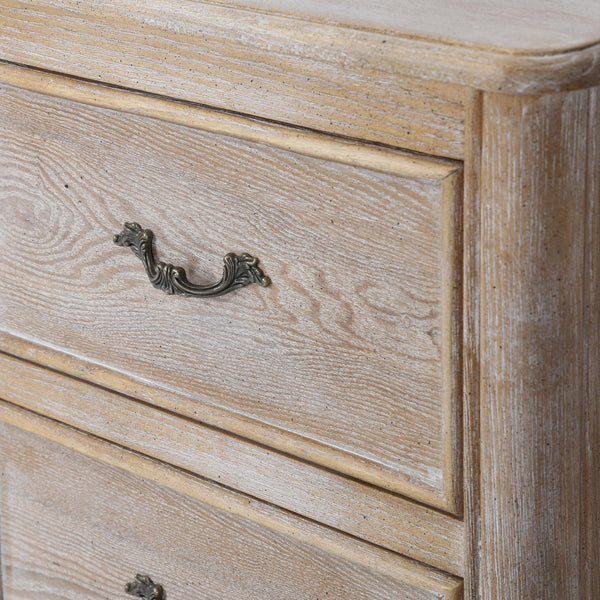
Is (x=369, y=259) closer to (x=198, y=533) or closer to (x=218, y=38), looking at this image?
(x=218, y=38)

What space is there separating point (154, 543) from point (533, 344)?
352mm

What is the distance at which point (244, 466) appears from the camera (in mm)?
630

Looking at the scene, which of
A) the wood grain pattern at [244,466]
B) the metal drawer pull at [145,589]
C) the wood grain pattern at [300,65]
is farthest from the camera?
the metal drawer pull at [145,589]

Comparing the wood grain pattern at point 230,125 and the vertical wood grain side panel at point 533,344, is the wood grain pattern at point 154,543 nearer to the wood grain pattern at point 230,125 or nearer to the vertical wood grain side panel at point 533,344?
the vertical wood grain side panel at point 533,344

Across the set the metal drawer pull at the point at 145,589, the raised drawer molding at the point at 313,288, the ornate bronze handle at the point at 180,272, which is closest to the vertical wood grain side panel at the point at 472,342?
the raised drawer molding at the point at 313,288

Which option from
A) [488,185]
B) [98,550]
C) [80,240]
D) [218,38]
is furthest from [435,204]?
[98,550]

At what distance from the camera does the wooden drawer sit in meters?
0.51

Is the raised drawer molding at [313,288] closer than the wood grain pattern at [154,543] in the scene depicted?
Yes

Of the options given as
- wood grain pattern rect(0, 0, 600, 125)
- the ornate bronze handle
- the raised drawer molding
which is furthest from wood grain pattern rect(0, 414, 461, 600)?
wood grain pattern rect(0, 0, 600, 125)

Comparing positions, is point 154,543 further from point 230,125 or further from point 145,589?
point 230,125

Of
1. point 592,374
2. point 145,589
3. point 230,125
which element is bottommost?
point 145,589

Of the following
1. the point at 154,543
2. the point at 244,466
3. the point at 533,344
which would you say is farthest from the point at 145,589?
the point at 533,344

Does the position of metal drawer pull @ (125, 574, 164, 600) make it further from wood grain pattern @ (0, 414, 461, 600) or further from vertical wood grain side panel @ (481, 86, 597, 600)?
vertical wood grain side panel @ (481, 86, 597, 600)

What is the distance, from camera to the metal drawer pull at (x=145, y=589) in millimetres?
710
